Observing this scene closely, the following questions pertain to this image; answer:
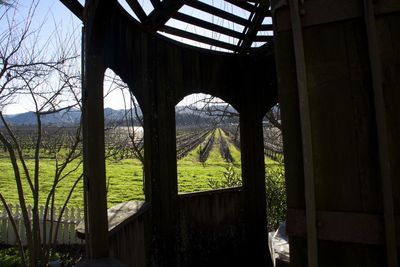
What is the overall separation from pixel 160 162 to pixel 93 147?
148 cm

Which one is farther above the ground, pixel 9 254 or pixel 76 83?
pixel 76 83

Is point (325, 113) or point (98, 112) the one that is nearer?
point (325, 113)

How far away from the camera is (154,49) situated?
3.95 metres

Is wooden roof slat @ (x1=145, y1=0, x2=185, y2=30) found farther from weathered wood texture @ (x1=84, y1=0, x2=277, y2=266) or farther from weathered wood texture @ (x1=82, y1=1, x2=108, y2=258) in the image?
weathered wood texture @ (x1=82, y1=1, x2=108, y2=258)

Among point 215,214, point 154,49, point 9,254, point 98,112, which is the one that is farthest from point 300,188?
point 9,254

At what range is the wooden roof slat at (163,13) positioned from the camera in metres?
3.39

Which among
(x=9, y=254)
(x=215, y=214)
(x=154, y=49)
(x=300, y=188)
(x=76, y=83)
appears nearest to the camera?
(x=300, y=188)

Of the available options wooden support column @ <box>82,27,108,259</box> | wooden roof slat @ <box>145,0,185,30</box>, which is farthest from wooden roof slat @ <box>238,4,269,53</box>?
wooden support column @ <box>82,27,108,259</box>

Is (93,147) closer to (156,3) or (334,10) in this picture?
(156,3)

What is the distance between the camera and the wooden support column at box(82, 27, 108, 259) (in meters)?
2.52

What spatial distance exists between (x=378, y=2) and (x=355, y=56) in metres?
0.20

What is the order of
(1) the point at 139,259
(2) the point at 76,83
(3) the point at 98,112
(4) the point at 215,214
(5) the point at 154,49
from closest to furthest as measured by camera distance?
(3) the point at 98,112 → (1) the point at 139,259 → (5) the point at 154,49 → (4) the point at 215,214 → (2) the point at 76,83

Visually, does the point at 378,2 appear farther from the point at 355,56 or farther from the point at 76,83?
the point at 76,83

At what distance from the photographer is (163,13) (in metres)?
3.51
